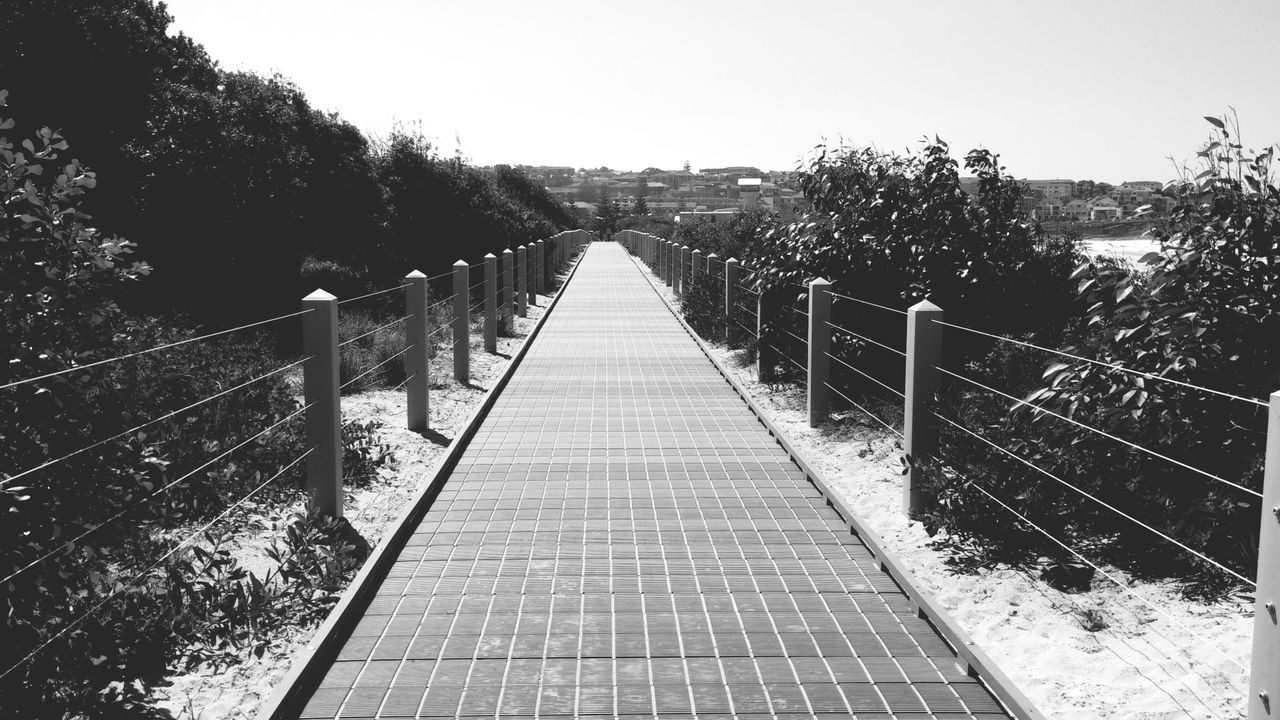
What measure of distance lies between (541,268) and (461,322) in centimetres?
1578

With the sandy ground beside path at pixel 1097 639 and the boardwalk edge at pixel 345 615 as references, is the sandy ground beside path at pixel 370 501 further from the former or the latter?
the sandy ground beside path at pixel 1097 639

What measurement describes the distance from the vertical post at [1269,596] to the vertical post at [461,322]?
9.51m

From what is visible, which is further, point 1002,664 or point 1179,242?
point 1179,242

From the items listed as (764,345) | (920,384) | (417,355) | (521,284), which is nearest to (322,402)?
(417,355)

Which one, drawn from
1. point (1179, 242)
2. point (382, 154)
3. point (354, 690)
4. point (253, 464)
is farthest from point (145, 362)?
point (382, 154)

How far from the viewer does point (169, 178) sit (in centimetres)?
2223

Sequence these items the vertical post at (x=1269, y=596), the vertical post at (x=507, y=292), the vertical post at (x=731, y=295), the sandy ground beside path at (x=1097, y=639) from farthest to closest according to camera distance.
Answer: the vertical post at (x=507, y=292) → the vertical post at (x=731, y=295) → the sandy ground beside path at (x=1097, y=639) → the vertical post at (x=1269, y=596)

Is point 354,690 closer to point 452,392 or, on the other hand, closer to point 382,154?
point 452,392

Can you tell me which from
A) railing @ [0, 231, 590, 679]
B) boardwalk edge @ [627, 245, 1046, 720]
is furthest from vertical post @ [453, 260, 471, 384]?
boardwalk edge @ [627, 245, 1046, 720]

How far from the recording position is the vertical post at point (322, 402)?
19.9 ft

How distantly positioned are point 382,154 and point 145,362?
27755 millimetres

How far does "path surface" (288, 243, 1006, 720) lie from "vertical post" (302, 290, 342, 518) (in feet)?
1.95

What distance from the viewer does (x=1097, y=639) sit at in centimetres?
464

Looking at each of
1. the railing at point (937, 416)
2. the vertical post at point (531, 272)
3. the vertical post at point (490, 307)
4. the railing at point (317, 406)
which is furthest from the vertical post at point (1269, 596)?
the vertical post at point (531, 272)
